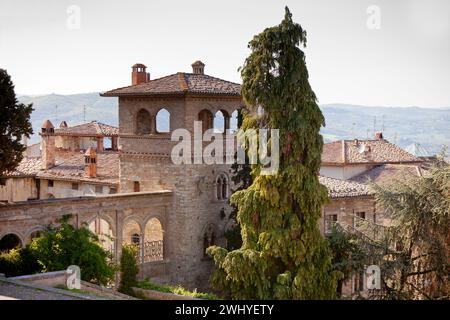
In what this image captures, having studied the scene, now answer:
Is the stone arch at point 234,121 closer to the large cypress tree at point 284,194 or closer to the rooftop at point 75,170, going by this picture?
the large cypress tree at point 284,194

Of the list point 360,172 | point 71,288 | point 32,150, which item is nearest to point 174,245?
point 71,288

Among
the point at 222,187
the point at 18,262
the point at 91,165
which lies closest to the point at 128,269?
the point at 18,262

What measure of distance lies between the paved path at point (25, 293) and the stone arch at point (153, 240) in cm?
1092

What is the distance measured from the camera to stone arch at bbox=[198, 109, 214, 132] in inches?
1187

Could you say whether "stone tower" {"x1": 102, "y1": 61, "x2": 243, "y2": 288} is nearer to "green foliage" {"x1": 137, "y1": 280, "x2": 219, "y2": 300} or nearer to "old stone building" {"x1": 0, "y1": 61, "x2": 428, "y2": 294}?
"old stone building" {"x1": 0, "y1": 61, "x2": 428, "y2": 294}

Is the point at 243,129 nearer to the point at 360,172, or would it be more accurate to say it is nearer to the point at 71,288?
the point at 71,288

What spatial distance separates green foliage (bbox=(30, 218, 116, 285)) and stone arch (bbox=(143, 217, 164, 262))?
4.52 metres

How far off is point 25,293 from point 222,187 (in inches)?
549

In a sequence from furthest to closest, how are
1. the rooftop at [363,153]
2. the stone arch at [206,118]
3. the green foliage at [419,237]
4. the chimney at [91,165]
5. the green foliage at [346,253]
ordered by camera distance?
the rooftop at [363,153] < the chimney at [91,165] < the stone arch at [206,118] < the green foliage at [419,237] < the green foliage at [346,253]

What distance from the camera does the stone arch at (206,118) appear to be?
98.9ft

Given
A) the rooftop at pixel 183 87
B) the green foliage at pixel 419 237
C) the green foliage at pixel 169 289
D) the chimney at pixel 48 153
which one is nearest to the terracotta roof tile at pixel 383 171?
the green foliage at pixel 419 237

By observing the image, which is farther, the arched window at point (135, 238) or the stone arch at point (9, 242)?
the arched window at point (135, 238)

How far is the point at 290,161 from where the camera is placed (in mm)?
23938

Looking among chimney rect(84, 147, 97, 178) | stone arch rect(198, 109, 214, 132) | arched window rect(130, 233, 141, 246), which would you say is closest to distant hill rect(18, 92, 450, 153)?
chimney rect(84, 147, 97, 178)
